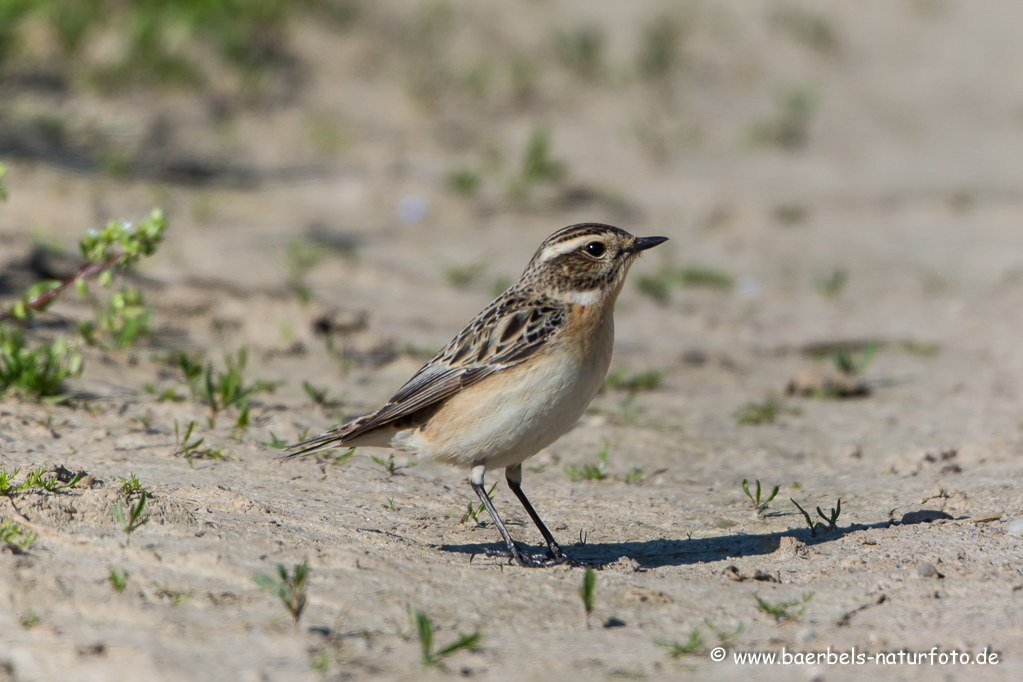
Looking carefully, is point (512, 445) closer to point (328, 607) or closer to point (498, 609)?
point (498, 609)

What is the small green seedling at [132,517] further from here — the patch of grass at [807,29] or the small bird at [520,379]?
the patch of grass at [807,29]

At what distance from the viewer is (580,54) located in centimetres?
1596

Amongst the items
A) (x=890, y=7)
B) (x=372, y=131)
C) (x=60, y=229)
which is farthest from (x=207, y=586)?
(x=890, y=7)

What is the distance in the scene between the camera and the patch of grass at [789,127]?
1503 centimetres

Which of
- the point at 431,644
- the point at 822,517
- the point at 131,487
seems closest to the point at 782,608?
the point at 822,517

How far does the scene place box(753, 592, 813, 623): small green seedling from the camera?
4504 millimetres

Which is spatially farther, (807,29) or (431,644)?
(807,29)

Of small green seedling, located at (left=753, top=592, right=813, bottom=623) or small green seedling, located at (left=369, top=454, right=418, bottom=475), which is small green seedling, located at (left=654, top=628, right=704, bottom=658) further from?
small green seedling, located at (left=369, top=454, right=418, bottom=475)

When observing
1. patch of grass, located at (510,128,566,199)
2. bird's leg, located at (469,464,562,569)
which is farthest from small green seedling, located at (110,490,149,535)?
patch of grass, located at (510,128,566,199)

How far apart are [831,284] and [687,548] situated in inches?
235

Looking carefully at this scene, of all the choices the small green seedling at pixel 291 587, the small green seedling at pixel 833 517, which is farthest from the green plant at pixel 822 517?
the small green seedling at pixel 291 587

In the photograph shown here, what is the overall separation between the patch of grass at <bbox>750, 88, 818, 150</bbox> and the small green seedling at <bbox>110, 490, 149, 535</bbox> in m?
11.5

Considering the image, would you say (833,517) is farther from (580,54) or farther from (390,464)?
(580,54)

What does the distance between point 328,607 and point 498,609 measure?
678 mm
